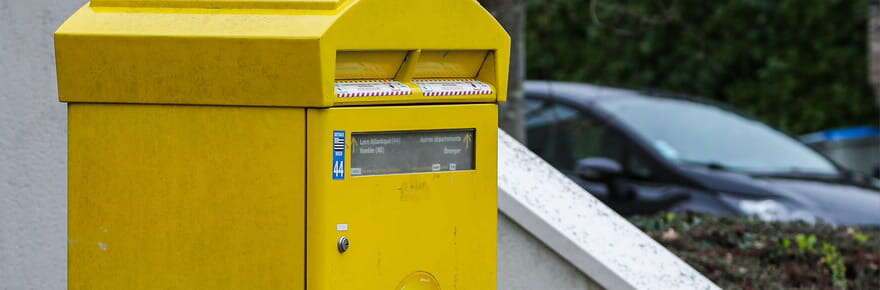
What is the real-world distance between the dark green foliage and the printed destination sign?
198 cm

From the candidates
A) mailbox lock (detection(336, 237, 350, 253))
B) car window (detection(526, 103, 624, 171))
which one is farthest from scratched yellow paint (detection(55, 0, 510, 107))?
car window (detection(526, 103, 624, 171))

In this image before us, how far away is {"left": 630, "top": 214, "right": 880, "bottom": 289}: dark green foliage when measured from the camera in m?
4.72

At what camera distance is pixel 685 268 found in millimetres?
4086

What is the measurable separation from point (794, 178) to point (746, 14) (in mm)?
6525

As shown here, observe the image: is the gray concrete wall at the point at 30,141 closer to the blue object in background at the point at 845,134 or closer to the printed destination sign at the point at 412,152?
the printed destination sign at the point at 412,152

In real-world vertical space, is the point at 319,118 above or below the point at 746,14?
above

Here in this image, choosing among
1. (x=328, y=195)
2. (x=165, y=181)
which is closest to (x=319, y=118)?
(x=328, y=195)

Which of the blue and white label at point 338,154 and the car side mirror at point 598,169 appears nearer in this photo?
the blue and white label at point 338,154

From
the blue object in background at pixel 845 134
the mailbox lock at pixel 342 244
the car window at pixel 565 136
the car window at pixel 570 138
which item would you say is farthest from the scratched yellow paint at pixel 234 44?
the blue object in background at pixel 845 134

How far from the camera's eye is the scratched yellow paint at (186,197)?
2.71 m

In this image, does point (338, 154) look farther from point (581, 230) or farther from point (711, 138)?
point (711, 138)

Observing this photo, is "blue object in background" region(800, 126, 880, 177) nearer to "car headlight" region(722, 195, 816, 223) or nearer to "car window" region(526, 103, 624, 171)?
"car window" region(526, 103, 624, 171)

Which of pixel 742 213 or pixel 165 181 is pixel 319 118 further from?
pixel 742 213

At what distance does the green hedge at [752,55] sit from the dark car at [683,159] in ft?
13.8
